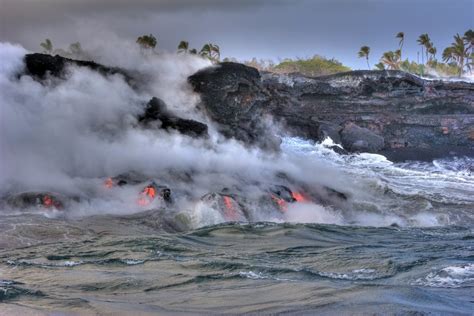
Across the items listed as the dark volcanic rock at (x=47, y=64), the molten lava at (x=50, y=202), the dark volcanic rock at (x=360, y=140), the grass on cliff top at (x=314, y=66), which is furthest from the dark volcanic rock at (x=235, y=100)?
the grass on cliff top at (x=314, y=66)

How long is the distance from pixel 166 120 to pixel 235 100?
277 inches


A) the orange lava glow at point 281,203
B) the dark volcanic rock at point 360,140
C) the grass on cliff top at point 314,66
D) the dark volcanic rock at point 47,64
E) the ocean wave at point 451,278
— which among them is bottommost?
the ocean wave at point 451,278

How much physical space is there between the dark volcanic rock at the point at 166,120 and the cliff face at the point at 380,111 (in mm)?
12247

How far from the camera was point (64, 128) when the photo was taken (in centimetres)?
2773

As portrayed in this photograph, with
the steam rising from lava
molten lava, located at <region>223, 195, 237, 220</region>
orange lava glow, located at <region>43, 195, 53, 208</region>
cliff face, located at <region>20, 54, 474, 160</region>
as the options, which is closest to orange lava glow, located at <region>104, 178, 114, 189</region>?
the steam rising from lava

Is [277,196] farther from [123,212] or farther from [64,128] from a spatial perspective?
[64,128]

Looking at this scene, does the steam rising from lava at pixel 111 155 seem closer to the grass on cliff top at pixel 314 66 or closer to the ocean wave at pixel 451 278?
the ocean wave at pixel 451 278

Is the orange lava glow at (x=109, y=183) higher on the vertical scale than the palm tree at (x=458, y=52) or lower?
lower

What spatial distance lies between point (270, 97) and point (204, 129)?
406 inches

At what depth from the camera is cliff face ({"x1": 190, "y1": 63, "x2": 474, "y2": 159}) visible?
4359 centimetres

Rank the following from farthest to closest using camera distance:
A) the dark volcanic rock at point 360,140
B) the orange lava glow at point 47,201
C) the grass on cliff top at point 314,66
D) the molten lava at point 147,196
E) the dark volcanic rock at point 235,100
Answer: the grass on cliff top at point 314,66, the dark volcanic rock at point 360,140, the dark volcanic rock at point 235,100, the molten lava at point 147,196, the orange lava glow at point 47,201

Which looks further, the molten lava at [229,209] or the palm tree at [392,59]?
the palm tree at [392,59]

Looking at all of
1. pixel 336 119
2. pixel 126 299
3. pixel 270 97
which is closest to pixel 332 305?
pixel 126 299

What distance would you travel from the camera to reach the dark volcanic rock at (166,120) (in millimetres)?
30609
